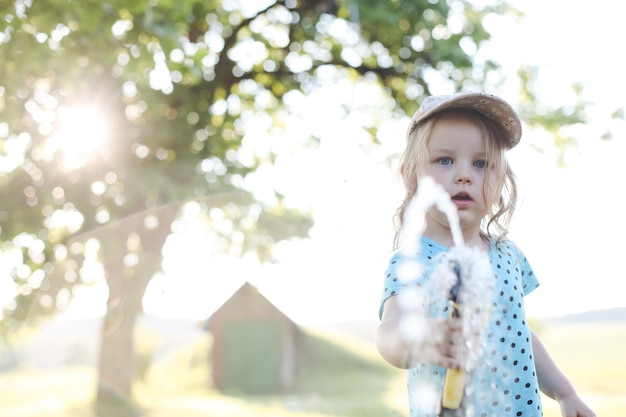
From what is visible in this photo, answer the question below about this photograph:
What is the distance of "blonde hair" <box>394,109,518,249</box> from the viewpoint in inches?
82.6

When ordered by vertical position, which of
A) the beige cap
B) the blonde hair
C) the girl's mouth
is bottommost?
the girl's mouth

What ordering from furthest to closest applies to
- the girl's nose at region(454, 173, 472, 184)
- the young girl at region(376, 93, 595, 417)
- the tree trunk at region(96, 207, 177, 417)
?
the tree trunk at region(96, 207, 177, 417) → the girl's nose at region(454, 173, 472, 184) → the young girl at region(376, 93, 595, 417)

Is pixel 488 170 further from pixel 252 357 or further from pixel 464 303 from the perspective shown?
pixel 252 357

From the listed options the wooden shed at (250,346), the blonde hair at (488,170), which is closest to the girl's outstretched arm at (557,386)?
the blonde hair at (488,170)

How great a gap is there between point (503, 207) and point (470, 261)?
729 millimetres

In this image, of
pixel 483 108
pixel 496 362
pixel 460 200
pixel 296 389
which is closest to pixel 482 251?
pixel 460 200

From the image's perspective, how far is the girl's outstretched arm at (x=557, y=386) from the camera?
218 centimetres

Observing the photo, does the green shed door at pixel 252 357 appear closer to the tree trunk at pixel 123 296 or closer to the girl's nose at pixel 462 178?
the tree trunk at pixel 123 296

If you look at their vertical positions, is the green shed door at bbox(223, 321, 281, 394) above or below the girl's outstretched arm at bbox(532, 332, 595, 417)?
above

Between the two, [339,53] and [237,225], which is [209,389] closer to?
[237,225]

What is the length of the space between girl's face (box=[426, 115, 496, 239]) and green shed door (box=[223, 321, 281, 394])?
17.2 m

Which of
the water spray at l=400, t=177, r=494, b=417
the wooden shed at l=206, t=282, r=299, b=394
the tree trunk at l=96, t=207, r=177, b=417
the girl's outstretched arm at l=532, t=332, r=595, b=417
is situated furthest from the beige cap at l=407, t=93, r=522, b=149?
the wooden shed at l=206, t=282, r=299, b=394

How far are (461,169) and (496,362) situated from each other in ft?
1.80

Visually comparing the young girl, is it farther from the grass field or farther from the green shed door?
the green shed door
